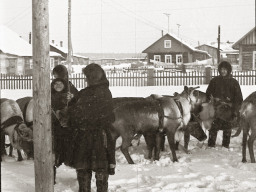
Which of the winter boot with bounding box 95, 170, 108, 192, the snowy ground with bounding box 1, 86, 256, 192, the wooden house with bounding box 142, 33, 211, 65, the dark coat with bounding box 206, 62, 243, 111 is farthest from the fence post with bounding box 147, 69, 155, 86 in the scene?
the wooden house with bounding box 142, 33, 211, 65

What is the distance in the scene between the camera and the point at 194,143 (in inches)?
389

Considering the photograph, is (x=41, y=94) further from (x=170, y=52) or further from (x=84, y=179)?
(x=170, y=52)

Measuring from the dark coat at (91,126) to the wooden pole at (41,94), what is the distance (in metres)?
0.35

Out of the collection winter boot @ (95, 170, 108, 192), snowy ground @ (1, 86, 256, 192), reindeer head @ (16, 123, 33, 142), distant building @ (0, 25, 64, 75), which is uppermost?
distant building @ (0, 25, 64, 75)

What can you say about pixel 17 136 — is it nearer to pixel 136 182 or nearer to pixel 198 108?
pixel 136 182

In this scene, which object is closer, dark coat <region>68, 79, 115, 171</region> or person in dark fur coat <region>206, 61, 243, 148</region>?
dark coat <region>68, 79, 115, 171</region>

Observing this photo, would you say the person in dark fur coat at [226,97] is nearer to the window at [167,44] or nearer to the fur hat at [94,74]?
the fur hat at [94,74]

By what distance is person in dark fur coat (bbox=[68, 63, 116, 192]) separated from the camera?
516 centimetres

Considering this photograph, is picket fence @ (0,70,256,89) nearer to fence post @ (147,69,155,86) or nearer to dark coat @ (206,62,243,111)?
fence post @ (147,69,155,86)

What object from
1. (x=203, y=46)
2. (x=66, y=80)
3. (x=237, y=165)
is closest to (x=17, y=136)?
(x=66, y=80)

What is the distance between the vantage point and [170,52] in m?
52.6

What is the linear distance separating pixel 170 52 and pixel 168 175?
46.5 meters

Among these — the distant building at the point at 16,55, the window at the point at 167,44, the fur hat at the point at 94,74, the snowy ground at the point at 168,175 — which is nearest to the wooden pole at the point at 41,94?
the fur hat at the point at 94,74

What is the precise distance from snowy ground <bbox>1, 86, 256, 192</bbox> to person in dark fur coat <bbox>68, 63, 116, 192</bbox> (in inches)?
35.3
